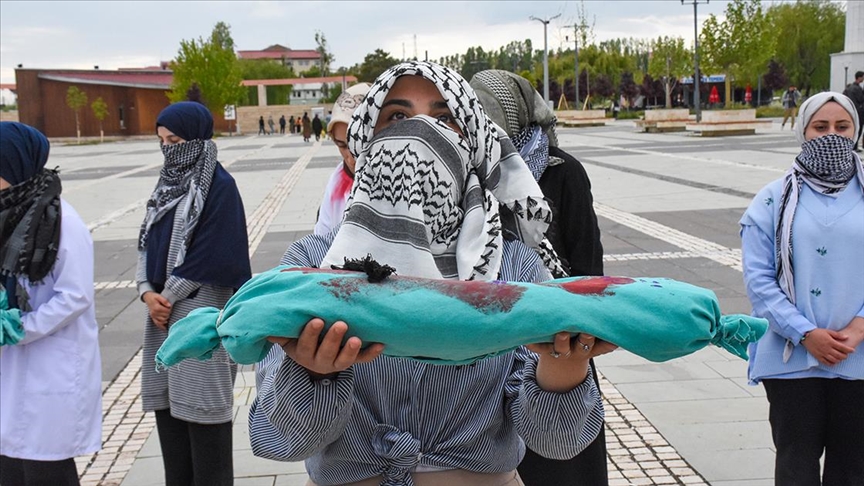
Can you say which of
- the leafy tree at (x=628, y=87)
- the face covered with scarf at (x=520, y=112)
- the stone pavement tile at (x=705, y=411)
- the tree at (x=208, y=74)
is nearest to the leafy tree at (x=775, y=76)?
the leafy tree at (x=628, y=87)

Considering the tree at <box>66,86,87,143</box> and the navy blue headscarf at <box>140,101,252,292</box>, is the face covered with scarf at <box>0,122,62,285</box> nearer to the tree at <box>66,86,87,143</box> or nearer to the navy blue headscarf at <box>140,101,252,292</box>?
the navy blue headscarf at <box>140,101,252,292</box>

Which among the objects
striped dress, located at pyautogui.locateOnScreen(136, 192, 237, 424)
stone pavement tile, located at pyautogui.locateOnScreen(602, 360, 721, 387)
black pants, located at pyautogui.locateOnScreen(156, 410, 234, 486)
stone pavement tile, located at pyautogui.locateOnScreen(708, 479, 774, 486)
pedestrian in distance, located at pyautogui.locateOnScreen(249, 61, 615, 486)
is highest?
pedestrian in distance, located at pyautogui.locateOnScreen(249, 61, 615, 486)

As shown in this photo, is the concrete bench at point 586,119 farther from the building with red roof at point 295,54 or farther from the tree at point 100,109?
the building with red roof at point 295,54

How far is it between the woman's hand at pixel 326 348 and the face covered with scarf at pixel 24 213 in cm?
217

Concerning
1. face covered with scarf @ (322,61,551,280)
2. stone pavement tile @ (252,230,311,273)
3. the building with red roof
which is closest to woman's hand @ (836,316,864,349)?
face covered with scarf @ (322,61,551,280)

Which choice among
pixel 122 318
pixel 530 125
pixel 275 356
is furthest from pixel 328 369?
pixel 122 318

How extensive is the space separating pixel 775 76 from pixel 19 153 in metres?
63.5

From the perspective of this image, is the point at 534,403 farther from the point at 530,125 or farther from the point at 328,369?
the point at 530,125

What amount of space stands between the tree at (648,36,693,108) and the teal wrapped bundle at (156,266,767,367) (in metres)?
45.2

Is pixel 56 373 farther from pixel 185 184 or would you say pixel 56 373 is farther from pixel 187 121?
pixel 187 121

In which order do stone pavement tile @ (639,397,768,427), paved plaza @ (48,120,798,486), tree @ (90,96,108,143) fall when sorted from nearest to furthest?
1. paved plaza @ (48,120,798,486)
2. stone pavement tile @ (639,397,768,427)
3. tree @ (90,96,108,143)

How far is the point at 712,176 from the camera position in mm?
17234

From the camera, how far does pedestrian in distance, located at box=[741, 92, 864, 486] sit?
10.6 feet

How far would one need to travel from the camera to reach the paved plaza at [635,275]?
4.45 metres
